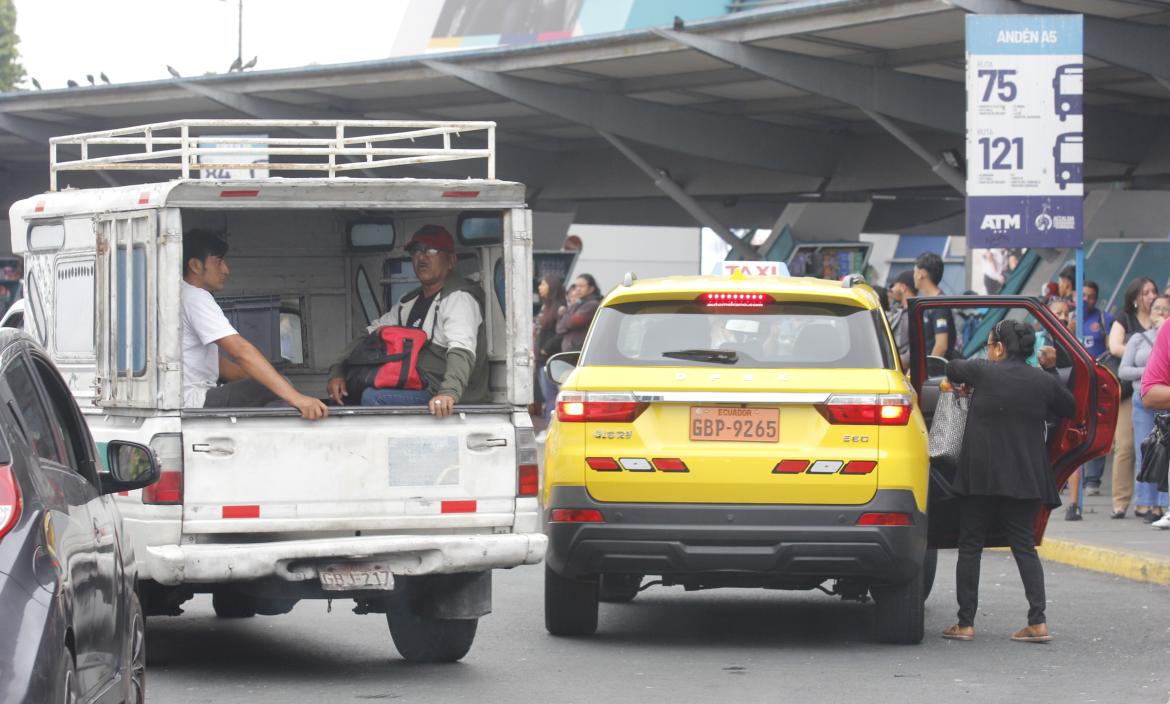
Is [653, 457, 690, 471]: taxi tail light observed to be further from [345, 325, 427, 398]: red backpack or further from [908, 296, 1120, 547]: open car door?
[908, 296, 1120, 547]: open car door

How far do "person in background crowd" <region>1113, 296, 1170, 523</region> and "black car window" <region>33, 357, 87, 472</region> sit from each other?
407 inches

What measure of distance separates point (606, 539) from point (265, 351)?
2999 millimetres

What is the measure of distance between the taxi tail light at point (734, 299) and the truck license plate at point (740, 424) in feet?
1.76

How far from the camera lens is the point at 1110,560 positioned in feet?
43.3

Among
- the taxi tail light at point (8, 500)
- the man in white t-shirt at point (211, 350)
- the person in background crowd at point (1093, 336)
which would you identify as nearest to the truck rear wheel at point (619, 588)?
the man in white t-shirt at point (211, 350)

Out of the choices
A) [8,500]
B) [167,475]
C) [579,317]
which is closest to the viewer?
[8,500]

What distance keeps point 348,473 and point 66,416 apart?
2.55 metres

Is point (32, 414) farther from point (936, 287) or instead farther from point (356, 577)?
point (936, 287)

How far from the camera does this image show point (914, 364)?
10.6m

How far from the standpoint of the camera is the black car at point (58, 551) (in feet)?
15.2

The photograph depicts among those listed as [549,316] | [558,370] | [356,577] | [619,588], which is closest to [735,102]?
[549,316]

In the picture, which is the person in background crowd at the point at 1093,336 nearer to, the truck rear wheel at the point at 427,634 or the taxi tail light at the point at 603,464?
the taxi tail light at the point at 603,464

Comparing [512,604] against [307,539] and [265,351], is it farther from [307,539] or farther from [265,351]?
[307,539]

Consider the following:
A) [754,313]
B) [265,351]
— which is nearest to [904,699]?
[754,313]
